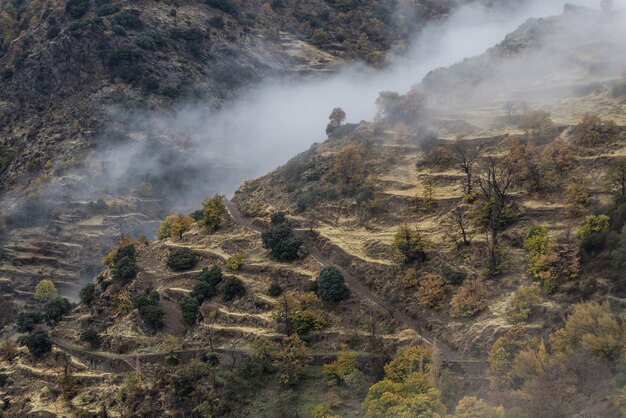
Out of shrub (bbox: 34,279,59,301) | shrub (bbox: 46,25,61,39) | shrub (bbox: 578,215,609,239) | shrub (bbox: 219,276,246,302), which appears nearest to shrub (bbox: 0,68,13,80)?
shrub (bbox: 46,25,61,39)

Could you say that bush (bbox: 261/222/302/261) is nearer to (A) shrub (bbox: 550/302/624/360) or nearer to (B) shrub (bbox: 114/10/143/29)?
(A) shrub (bbox: 550/302/624/360)

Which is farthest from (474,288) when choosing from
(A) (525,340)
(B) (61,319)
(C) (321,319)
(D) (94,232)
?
(D) (94,232)

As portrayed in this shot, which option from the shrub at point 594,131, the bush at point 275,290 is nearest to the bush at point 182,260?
the bush at point 275,290

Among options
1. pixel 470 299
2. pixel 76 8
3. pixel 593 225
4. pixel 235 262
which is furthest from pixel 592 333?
pixel 76 8

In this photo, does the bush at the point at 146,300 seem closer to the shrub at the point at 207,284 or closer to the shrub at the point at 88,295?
the shrub at the point at 207,284

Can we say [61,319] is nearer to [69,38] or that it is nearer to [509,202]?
[509,202]

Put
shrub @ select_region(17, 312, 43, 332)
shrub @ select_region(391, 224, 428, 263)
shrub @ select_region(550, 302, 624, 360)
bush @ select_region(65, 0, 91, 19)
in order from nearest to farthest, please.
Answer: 1. shrub @ select_region(550, 302, 624, 360)
2. shrub @ select_region(391, 224, 428, 263)
3. shrub @ select_region(17, 312, 43, 332)
4. bush @ select_region(65, 0, 91, 19)

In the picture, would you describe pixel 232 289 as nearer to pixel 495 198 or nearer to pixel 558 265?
pixel 495 198
